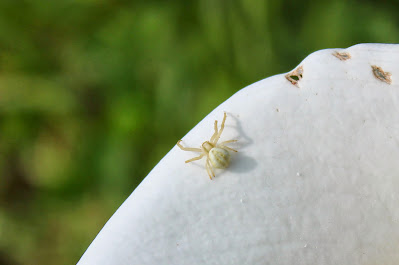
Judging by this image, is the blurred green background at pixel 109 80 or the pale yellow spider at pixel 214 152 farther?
the blurred green background at pixel 109 80

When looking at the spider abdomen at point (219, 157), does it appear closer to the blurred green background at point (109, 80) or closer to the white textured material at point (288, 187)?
the white textured material at point (288, 187)

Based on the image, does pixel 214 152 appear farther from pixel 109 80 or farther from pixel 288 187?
pixel 109 80

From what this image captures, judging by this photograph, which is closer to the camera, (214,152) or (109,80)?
(214,152)

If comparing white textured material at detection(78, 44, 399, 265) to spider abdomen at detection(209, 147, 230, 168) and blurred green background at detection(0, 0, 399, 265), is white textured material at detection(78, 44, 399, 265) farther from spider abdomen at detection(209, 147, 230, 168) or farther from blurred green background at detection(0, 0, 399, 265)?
blurred green background at detection(0, 0, 399, 265)

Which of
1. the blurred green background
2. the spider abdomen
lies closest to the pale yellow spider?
the spider abdomen

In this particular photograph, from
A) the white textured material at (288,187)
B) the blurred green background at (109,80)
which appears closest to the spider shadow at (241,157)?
the white textured material at (288,187)

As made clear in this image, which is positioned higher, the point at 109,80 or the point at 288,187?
the point at 288,187

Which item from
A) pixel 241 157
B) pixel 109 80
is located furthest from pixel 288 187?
pixel 109 80

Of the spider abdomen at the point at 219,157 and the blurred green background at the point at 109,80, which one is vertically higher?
the spider abdomen at the point at 219,157
